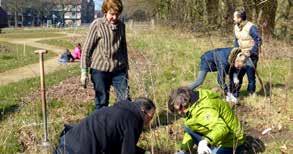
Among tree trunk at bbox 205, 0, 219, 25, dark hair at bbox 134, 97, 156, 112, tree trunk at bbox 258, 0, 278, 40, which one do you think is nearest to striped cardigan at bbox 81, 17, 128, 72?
dark hair at bbox 134, 97, 156, 112

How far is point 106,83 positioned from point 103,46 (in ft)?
1.51

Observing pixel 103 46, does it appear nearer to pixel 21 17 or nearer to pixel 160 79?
pixel 160 79

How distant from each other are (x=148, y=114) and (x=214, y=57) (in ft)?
12.0

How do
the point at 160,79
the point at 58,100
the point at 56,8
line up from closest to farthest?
the point at 58,100 < the point at 160,79 < the point at 56,8

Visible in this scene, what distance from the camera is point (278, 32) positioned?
66.1ft

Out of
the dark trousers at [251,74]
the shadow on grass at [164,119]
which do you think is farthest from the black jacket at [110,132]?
the dark trousers at [251,74]

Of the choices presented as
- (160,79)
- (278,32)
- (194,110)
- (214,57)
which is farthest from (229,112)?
(278,32)

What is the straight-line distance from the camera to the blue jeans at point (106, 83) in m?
6.10

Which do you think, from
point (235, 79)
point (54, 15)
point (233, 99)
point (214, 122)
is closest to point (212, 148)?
point (214, 122)

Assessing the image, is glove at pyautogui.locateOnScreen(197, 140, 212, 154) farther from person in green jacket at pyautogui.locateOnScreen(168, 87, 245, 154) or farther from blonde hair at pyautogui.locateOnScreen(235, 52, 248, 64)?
blonde hair at pyautogui.locateOnScreen(235, 52, 248, 64)

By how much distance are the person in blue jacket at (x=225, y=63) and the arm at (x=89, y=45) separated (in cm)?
214

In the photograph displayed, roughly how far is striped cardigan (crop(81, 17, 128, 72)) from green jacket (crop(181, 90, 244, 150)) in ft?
4.15

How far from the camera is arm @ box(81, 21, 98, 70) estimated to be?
5941 mm

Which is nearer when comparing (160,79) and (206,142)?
(206,142)
